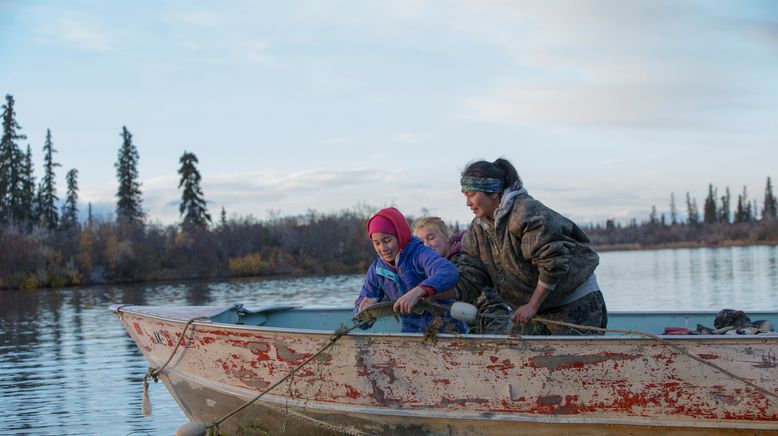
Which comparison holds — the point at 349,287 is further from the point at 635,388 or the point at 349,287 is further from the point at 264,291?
the point at 635,388

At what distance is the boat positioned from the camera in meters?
5.43

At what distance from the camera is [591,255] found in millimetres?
5887

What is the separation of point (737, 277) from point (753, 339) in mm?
26432

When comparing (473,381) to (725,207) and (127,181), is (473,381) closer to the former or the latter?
(127,181)

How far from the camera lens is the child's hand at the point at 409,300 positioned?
5805 millimetres

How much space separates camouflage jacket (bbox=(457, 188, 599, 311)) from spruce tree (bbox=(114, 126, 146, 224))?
218ft

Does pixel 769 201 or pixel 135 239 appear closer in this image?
pixel 135 239

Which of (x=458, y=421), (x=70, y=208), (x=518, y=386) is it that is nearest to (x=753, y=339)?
(x=518, y=386)

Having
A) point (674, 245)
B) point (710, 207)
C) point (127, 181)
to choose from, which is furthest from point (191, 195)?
point (710, 207)

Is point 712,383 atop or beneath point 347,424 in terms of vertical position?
atop

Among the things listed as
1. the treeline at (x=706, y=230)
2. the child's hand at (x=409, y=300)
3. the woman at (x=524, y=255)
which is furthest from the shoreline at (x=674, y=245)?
the child's hand at (x=409, y=300)

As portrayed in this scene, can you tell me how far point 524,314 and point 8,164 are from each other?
63162 mm

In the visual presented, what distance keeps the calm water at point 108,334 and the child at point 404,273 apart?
3357 millimetres

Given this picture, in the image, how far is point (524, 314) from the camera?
5.82 metres
